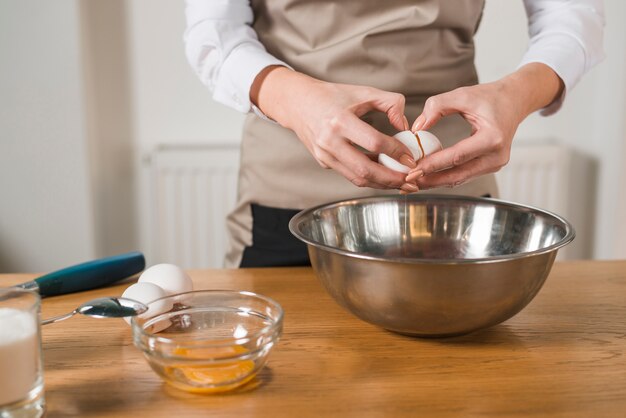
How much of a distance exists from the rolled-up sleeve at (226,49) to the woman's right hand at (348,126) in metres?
0.11

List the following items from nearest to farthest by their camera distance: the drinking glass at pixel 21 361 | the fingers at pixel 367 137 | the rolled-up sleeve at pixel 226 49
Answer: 1. the drinking glass at pixel 21 361
2. the fingers at pixel 367 137
3. the rolled-up sleeve at pixel 226 49

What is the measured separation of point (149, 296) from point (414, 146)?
0.34 metres

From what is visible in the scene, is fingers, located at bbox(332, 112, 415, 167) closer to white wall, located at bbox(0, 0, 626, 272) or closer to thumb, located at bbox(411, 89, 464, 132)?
thumb, located at bbox(411, 89, 464, 132)

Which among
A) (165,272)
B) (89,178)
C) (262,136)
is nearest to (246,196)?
(262,136)

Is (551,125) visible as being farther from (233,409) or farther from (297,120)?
(233,409)

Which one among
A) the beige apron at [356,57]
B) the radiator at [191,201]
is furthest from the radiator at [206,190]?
the beige apron at [356,57]

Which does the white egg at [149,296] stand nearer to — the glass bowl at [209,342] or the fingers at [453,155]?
the glass bowl at [209,342]

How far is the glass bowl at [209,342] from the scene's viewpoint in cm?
59

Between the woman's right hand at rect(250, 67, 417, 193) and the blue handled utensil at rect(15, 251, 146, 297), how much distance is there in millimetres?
285

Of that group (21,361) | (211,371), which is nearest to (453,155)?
(211,371)

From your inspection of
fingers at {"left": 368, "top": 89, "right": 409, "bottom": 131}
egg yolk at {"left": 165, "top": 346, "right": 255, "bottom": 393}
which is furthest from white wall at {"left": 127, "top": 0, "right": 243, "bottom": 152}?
egg yolk at {"left": 165, "top": 346, "right": 255, "bottom": 393}

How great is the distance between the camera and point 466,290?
65 cm

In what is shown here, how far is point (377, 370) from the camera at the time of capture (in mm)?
659

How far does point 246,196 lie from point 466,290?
610 millimetres
